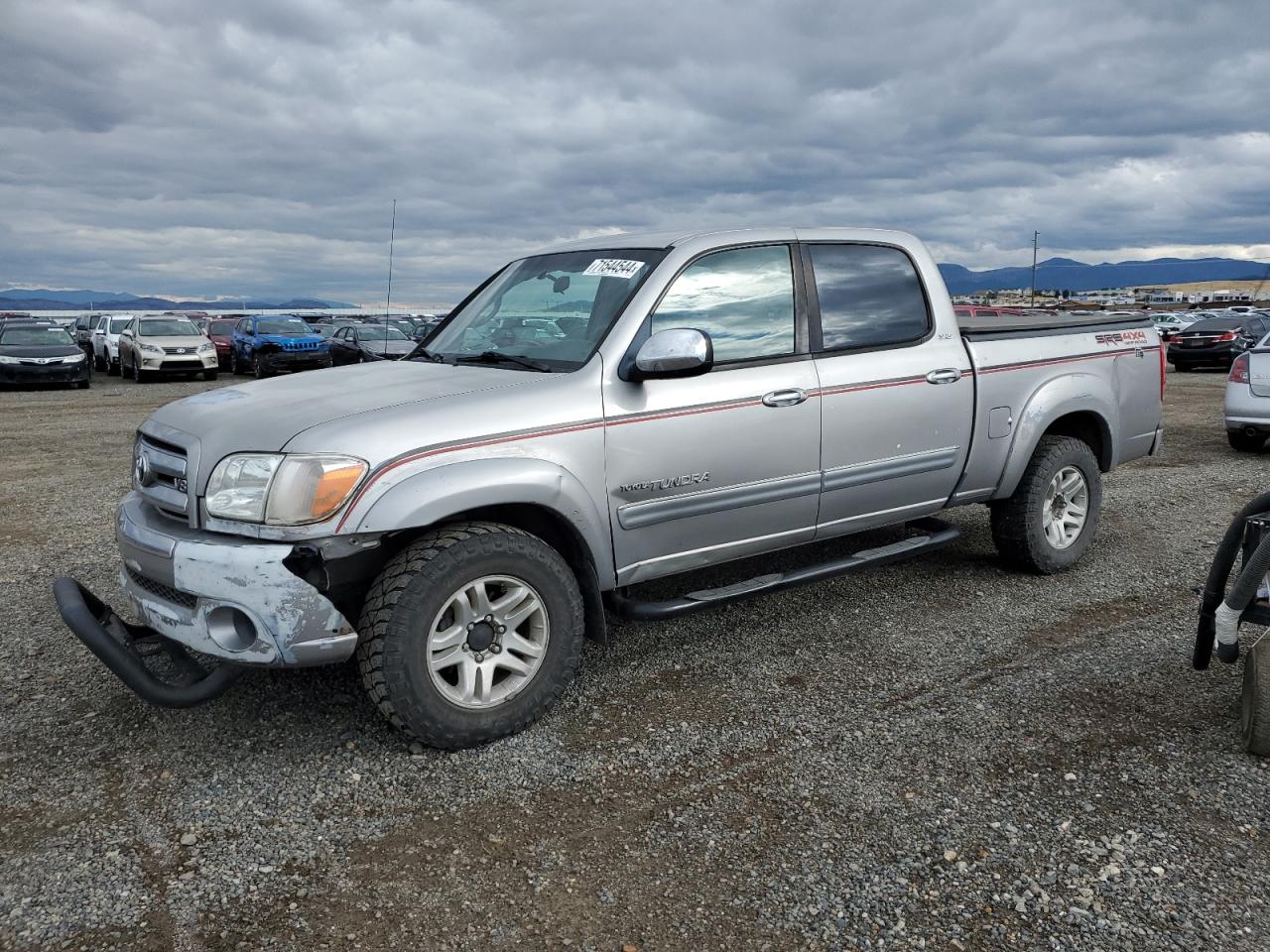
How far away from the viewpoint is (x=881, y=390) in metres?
4.71

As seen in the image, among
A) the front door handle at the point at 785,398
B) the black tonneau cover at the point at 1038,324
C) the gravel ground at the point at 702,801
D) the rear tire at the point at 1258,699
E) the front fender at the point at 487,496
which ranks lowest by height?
the gravel ground at the point at 702,801

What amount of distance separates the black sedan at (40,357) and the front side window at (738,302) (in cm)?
2218

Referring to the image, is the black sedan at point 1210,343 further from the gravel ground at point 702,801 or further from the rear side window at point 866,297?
the rear side window at point 866,297

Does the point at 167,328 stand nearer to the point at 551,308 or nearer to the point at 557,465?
the point at 551,308

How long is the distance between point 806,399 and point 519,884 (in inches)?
94.8

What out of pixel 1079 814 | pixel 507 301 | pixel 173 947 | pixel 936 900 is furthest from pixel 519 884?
pixel 507 301

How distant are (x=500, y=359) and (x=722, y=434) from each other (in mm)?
1007

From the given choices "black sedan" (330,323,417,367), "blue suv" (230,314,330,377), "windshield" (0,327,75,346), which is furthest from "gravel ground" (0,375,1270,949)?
"windshield" (0,327,75,346)

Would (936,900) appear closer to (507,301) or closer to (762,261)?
(762,261)

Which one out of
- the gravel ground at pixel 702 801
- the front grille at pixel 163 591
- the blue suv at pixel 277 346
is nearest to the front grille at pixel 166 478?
the front grille at pixel 163 591

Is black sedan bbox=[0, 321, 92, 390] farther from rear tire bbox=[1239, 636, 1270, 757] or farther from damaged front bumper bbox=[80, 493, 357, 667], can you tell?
rear tire bbox=[1239, 636, 1270, 757]

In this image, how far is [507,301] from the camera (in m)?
4.80

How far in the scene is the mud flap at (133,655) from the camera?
343 cm

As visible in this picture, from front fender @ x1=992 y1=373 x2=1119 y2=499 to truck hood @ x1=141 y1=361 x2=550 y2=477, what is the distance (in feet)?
9.26
